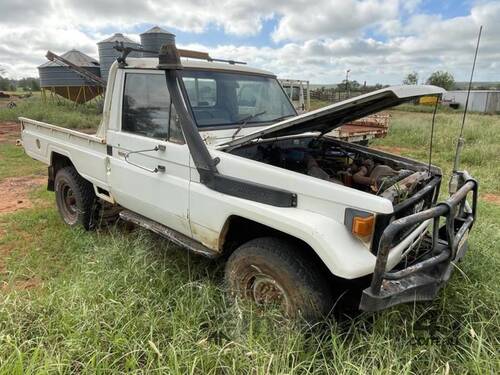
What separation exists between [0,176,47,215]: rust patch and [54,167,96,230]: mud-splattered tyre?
1.41 meters

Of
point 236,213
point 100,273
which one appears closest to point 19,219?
point 100,273

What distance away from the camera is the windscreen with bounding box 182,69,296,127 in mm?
3135

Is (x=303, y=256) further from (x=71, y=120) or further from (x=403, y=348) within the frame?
(x=71, y=120)

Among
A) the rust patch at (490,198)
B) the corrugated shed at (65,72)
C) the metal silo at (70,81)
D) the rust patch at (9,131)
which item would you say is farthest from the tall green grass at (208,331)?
the metal silo at (70,81)

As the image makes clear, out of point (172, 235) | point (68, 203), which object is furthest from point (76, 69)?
point (172, 235)

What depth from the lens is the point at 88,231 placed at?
451 centimetres

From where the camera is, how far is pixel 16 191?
6508 millimetres

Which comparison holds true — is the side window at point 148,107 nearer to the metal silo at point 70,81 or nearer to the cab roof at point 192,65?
the cab roof at point 192,65

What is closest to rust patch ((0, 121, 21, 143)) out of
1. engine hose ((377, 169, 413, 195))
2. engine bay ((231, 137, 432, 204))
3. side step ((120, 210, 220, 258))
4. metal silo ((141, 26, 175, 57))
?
metal silo ((141, 26, 175, 57))

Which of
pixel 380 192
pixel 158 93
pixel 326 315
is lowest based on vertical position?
pixel 326 315

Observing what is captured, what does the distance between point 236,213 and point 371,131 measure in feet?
26.5

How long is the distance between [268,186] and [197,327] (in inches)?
42.9

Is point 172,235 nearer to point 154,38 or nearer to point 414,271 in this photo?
point 414,271

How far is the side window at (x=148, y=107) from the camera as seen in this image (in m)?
3.12
